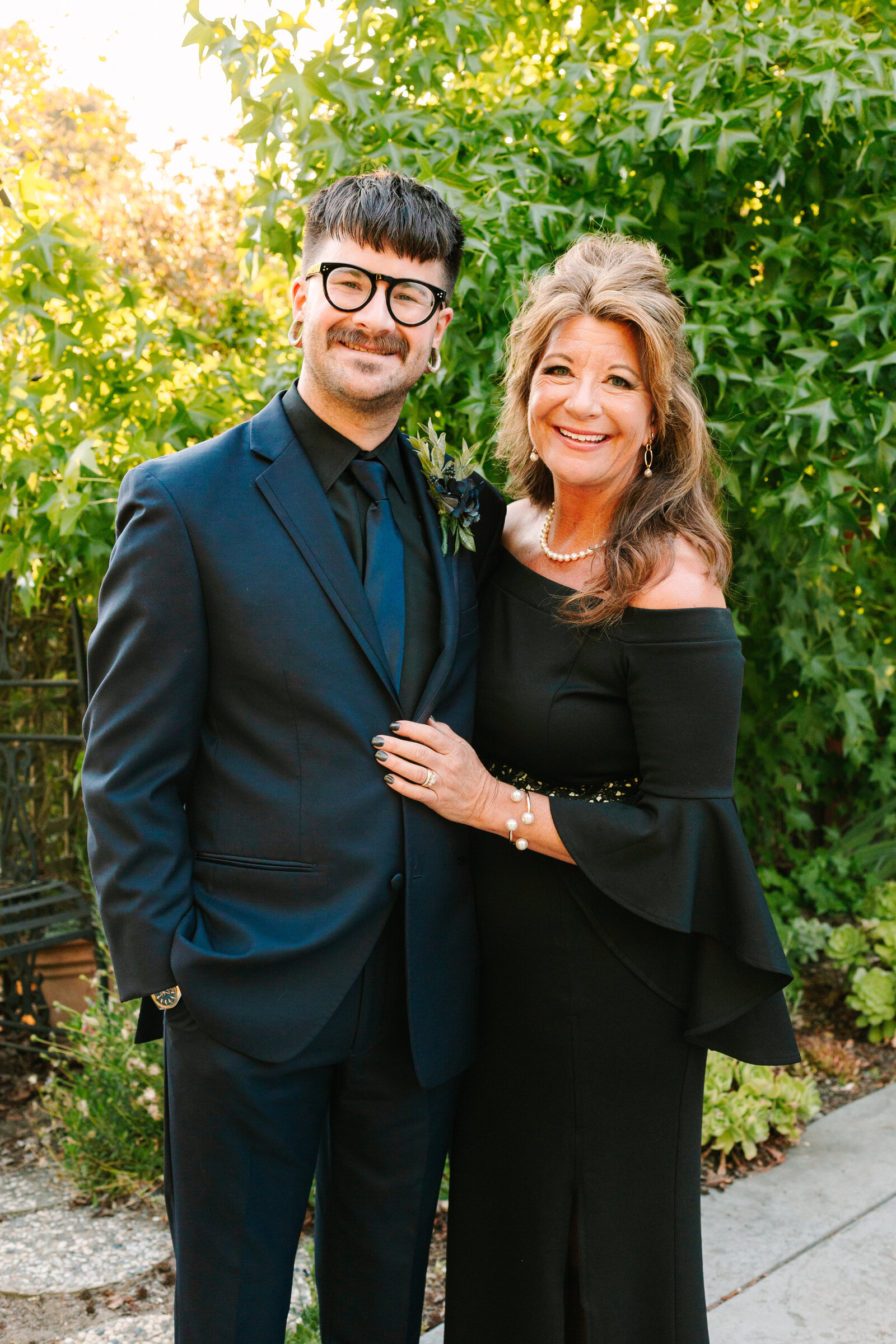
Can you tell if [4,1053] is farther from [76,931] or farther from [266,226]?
[266,226]

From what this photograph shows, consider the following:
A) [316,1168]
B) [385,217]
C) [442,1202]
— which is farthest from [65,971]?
[385,217]

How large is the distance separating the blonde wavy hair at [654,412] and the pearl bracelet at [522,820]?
0.35 m

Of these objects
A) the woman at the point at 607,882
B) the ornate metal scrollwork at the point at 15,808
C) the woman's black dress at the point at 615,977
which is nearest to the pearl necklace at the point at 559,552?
the woman at the point at 607,882

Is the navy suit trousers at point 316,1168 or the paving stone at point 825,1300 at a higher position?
the navy suit trousers at point 316,1168

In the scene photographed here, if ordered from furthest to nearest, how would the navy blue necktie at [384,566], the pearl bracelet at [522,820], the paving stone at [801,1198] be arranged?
the paving stone at [801,1198]
the pearl bracelet at [522,820]
the navy blue necktie at [384,566]

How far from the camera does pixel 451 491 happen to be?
2.01 meters

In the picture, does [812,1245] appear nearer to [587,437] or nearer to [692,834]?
[692,834]

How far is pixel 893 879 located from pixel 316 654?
3.74 m

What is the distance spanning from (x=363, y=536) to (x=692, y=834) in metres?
0.80

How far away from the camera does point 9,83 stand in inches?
204

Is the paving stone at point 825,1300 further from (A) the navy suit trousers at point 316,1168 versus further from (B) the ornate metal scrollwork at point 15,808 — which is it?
(B) the ornate metal scrollwork at point 15,808

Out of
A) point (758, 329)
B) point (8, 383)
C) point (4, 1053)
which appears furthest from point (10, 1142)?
point (758, 329)

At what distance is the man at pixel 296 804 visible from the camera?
1684 millimetres

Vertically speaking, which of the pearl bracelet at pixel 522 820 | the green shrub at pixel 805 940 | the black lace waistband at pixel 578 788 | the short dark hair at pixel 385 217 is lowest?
the green shrub at pixel 805 940
